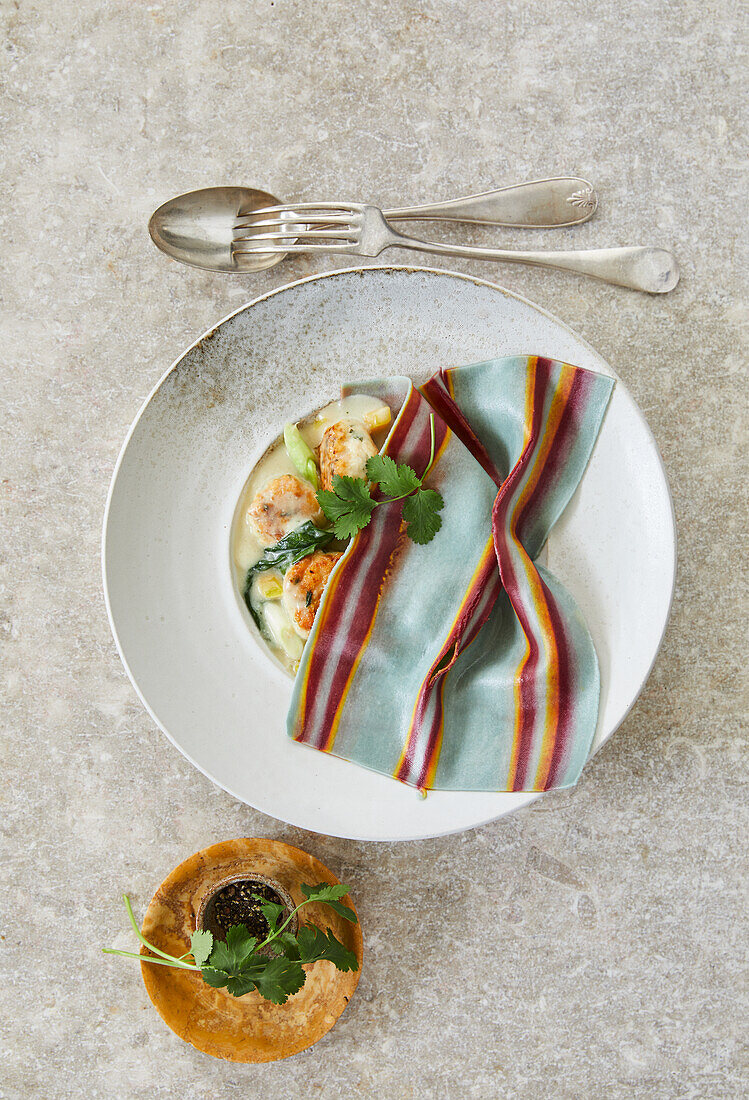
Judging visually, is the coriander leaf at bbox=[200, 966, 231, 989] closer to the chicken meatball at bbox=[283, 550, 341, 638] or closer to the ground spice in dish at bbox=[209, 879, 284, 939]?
the ground spice in dish at bbox=[209, 879, 284, 939]

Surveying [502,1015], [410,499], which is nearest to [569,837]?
[502,1015]

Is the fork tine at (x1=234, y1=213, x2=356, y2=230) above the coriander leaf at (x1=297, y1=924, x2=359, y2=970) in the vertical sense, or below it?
above

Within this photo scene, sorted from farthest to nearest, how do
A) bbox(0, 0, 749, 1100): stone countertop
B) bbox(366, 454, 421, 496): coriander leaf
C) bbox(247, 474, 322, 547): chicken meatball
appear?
bbox(0, 0, 749, 1100): stone countertop, bbox(247, 474, 322, 547): chicken meatball, bbox(366, 454, 421, 496): coriander leaf

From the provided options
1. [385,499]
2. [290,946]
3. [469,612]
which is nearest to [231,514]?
[385,499]

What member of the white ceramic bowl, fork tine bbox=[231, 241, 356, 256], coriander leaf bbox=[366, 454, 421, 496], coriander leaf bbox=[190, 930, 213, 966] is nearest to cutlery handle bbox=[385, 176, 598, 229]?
fork tine bbox=[231, 241, 356, 256]

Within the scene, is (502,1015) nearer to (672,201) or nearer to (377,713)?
(377,713)

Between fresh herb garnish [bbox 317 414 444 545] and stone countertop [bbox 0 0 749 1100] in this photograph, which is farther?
stone countertop [bbox 0 0 749 1100]

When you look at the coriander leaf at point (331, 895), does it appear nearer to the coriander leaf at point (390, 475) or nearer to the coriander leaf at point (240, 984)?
the coriander leaf at point (240, 984)

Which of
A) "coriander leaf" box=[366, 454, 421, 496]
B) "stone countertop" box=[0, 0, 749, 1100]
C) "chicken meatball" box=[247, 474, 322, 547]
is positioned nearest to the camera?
"coriander leaf" box=[366, 454, 421, 496]

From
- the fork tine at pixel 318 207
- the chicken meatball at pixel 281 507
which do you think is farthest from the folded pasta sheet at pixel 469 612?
the fork tine at pixel 318 207
